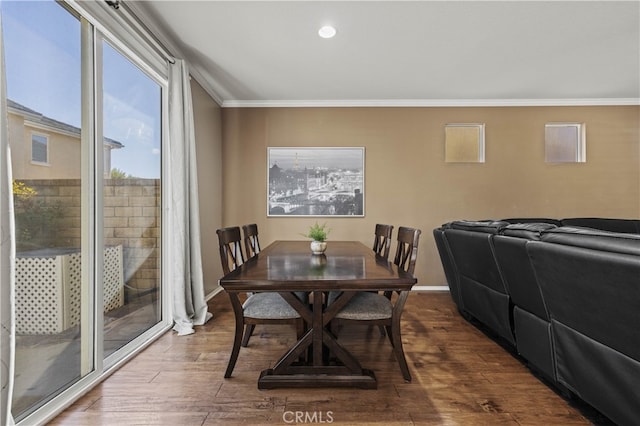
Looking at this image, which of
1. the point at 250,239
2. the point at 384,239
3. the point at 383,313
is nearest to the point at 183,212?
the point at 250,239

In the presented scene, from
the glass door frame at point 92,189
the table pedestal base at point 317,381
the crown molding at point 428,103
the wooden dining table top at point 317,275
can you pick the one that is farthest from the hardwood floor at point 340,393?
the crown molding at point 428,103

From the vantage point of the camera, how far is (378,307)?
1775mm

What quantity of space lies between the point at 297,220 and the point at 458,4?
273cm

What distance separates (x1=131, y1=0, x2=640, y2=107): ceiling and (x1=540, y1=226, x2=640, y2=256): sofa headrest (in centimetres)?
168

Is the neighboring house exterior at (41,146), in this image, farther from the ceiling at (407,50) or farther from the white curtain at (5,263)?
the ceiling at (407,50)

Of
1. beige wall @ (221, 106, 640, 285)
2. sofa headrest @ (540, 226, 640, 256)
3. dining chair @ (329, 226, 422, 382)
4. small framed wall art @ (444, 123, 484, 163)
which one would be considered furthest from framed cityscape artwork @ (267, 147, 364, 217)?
sofa headrest @ (540, 226, 640, 256)

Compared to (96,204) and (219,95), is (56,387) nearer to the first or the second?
(96,204)

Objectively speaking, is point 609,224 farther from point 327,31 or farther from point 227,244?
point 227,244

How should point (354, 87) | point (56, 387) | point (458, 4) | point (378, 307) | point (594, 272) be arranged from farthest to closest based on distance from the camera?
point (354, 87)
point (458, 4)
point (378, 307)
point (56, 387)
point (594, 272)

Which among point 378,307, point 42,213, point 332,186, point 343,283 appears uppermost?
point 332,186

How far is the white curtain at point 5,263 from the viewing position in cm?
116

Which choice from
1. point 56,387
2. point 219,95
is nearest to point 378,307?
point 56,387

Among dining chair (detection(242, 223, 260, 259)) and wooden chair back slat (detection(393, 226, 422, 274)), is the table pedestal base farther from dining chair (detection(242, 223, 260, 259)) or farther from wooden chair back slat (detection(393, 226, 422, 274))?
dining chair (detection(242, 223, 260, 259))

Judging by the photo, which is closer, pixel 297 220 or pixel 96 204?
pixel 96 204
